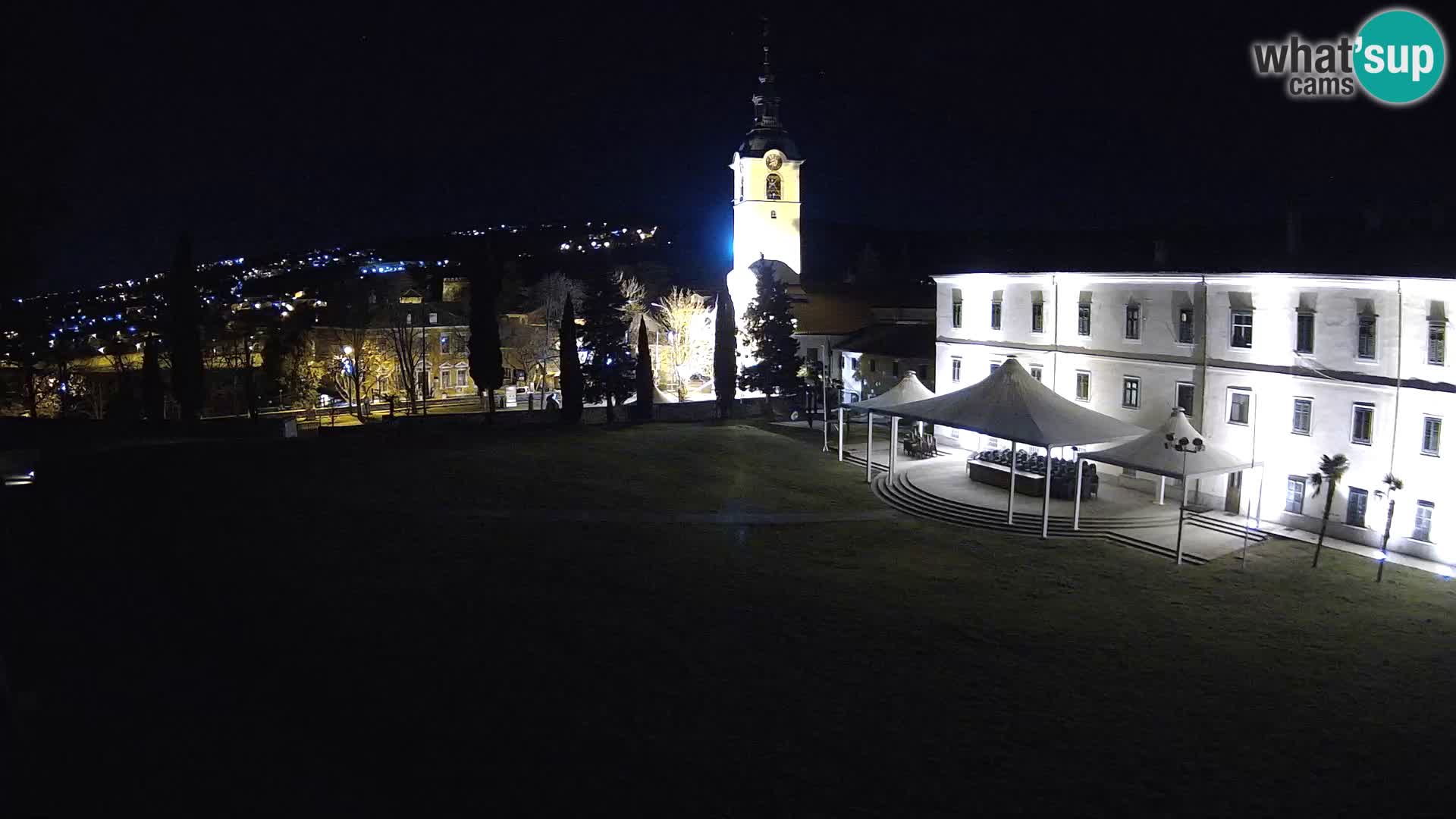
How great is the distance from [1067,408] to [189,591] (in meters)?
19.4

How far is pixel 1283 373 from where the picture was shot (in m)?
21.7

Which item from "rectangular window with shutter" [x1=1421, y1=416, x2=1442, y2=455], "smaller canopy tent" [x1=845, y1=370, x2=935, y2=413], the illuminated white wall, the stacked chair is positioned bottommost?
the stacked chair

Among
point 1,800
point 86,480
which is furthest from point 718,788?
point 86,480

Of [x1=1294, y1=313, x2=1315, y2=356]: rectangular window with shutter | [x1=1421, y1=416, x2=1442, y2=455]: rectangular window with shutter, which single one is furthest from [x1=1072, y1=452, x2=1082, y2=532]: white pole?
[x1=1421, y1=416, x2=1442, y2=455]: rectangular window with shutter

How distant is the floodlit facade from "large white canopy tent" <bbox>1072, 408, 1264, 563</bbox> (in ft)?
3.80

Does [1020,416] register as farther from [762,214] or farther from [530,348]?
[530,348]

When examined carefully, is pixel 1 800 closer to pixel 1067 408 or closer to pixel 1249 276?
pixel 1067 408

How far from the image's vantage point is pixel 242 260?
18750cm

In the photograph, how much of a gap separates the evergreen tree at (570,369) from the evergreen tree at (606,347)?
5.51ft

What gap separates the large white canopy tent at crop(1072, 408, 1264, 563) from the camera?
20016mm

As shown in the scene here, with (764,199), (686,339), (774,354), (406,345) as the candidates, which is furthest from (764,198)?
(406,345)

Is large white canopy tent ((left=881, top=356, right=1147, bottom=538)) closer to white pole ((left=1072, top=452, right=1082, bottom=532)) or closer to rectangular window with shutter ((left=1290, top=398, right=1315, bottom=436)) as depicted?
white pole ((left=1072, top=452, right=1082, bottom=532))

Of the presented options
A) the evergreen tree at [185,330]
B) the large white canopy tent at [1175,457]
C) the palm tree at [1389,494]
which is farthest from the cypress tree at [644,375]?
the palm tree at [1389,494]

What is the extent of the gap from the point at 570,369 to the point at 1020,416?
20086mm
